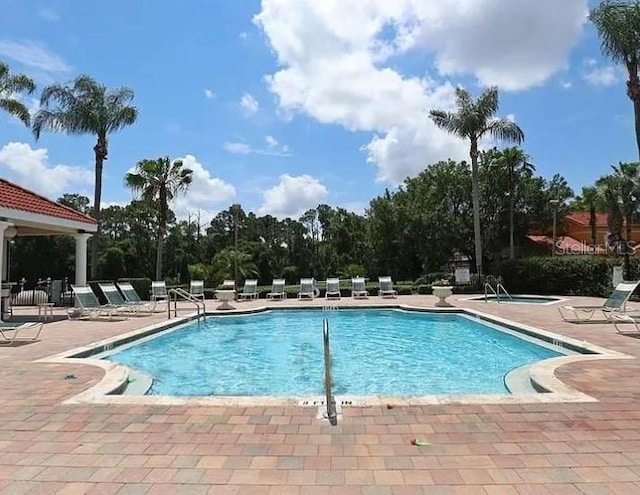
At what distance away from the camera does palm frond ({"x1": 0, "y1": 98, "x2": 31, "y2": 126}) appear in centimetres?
2027

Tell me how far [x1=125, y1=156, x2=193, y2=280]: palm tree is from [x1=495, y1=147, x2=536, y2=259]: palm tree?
1818 cm

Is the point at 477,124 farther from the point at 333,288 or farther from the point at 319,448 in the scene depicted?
the point at 319,448

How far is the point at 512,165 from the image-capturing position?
30.1m

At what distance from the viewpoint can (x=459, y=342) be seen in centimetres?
1151

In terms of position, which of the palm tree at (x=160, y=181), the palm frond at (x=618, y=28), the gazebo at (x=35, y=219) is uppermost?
the palm frond at (x=618, y=28)

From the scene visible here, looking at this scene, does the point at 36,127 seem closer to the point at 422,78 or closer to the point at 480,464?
the point at 422,78

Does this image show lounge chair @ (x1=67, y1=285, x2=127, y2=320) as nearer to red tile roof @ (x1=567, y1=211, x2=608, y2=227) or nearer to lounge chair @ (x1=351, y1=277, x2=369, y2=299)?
lounge chair @ (x1=351, y1=277, x2=369, y2=299)

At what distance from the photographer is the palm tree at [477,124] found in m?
24.8

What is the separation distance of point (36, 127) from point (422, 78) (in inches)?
702

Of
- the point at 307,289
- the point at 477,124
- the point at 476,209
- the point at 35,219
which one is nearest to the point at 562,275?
the point at 476,209

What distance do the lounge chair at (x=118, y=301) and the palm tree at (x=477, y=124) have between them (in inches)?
634

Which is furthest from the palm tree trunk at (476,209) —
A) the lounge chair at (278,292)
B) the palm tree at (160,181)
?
the palm tree at (160,181)

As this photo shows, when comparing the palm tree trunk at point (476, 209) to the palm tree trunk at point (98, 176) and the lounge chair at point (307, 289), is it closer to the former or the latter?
the lounge chair at point (307, 289)

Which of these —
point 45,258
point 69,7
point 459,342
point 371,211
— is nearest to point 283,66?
point 69,7
